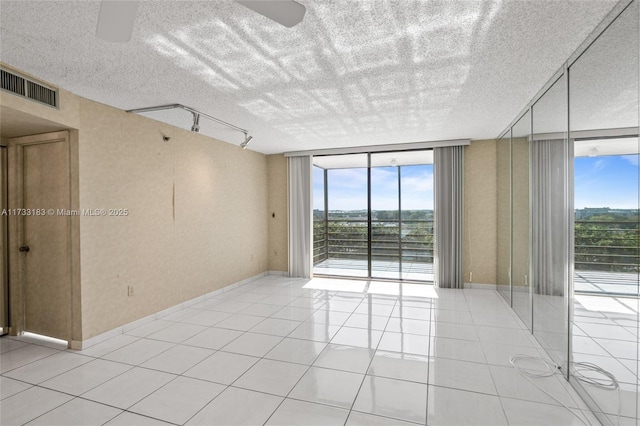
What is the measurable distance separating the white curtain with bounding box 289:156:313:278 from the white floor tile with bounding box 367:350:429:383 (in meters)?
3.46

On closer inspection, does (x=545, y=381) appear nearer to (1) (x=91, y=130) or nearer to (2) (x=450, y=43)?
(2) (x=450, y=43)

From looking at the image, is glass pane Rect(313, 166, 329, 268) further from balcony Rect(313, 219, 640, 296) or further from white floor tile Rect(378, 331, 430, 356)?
white floor tile Rect(378, 331, 430, 356)

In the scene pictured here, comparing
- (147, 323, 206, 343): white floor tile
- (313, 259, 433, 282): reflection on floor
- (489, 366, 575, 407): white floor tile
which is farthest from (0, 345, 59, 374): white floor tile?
(313, 259, 433, 282): reflection on floor

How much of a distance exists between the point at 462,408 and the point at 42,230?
4233 mm

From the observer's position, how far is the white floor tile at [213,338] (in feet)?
10.4

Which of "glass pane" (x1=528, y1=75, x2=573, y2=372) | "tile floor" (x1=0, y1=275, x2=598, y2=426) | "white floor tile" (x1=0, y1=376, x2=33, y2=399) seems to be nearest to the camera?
"tile floor" (x1=0, y1=275, x2=598, y2=426)

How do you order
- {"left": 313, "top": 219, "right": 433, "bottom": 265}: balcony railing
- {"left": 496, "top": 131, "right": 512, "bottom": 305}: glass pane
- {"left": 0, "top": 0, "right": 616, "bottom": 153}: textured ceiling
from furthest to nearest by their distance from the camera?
{"left": 313, "top": 219, "right": 433, "bottom": 265}: balcony railing
{"left": 496, "top": 131, "right": 512, "bottom": 305}: glass pane
{"left": 0, "top": 0, "right": 616, "bottom": 153}: textured ceiling

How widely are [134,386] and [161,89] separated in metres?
2.58

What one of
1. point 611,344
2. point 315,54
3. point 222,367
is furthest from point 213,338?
point 611,344

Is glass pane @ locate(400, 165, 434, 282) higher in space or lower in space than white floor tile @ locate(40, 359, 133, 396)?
higher

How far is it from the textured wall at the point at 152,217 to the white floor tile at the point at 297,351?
1847 millimetres

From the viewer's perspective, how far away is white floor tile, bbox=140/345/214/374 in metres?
2.70

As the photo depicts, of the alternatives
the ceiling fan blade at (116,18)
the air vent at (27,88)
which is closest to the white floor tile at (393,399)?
the ceiling fan blade at (116,18)

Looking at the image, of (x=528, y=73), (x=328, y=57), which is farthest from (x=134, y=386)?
(x=528, y=73)
